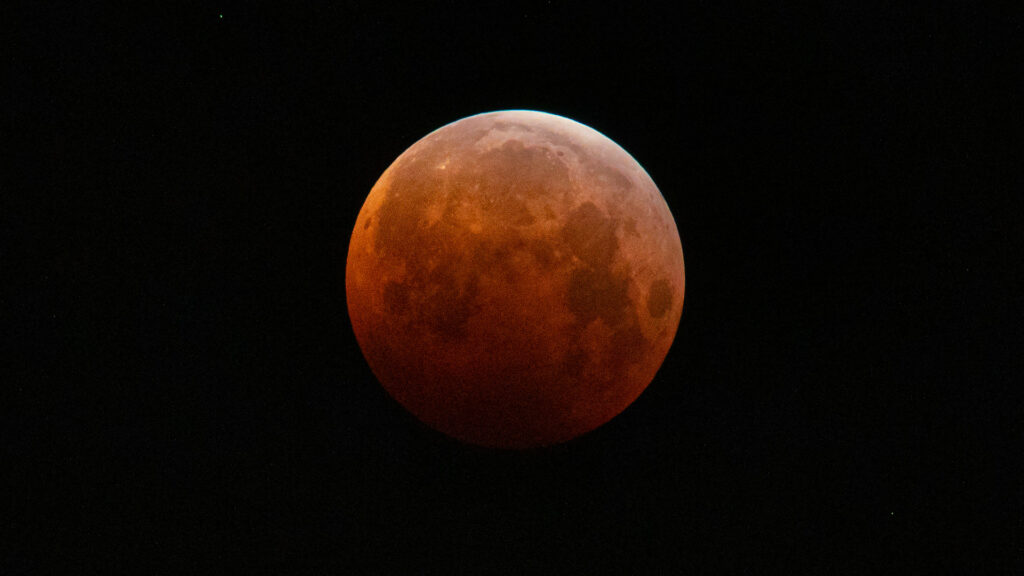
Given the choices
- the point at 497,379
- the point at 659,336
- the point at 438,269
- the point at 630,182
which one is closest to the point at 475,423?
the point at 497,379

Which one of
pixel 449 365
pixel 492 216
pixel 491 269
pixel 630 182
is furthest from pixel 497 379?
pixel 630 182

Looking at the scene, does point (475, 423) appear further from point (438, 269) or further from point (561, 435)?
point (438, 269)

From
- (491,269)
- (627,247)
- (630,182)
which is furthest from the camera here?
(630,182)

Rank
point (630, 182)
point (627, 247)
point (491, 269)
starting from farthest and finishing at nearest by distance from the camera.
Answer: point (630, 182), point (627, 247), point (491, 269)

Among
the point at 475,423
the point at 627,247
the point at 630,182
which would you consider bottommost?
the point at 475,423

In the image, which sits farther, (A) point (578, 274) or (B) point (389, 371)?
(B) point (389, 371)

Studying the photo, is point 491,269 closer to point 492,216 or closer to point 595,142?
point 492,216

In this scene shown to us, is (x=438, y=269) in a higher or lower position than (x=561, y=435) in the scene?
higher
